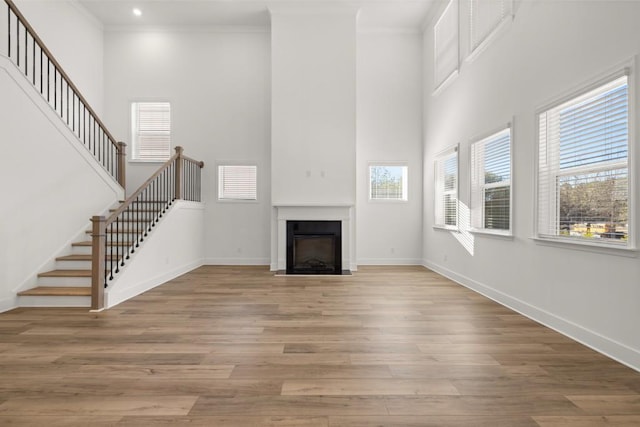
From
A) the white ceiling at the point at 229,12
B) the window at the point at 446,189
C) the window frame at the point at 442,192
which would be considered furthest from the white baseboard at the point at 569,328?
the white ceiling at the point at 229,12

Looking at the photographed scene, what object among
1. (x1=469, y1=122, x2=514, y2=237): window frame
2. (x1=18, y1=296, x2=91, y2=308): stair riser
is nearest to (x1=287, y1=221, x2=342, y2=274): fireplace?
(x1=469, y1=122, x2=514, y2=237): window frame

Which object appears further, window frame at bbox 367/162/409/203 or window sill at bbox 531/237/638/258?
window frame at bbox 367/162/409/203

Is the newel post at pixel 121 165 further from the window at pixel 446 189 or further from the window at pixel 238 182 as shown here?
the window at pixel 446 189

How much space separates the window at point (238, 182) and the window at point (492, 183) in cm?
451

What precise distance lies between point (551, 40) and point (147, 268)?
5.60 m

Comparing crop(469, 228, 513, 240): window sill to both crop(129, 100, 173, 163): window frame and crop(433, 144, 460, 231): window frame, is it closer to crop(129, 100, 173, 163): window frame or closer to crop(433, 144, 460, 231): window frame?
crop(433, 144, 460, 231): window frame

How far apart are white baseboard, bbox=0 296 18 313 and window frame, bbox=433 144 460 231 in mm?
6029

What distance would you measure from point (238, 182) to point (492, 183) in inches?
201

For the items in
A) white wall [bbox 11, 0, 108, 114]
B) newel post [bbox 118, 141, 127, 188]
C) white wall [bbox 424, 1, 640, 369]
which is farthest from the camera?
newel post [bbox 118, 141, 127, 188]

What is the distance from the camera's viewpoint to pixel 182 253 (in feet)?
21.6

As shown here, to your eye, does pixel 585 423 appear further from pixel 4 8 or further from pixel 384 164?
pixel 4 8

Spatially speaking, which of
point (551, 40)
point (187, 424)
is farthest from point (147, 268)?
point (551, 40)

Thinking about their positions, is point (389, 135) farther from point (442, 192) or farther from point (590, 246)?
point (590, 246)

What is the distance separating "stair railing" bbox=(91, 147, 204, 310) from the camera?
13.4 feet
